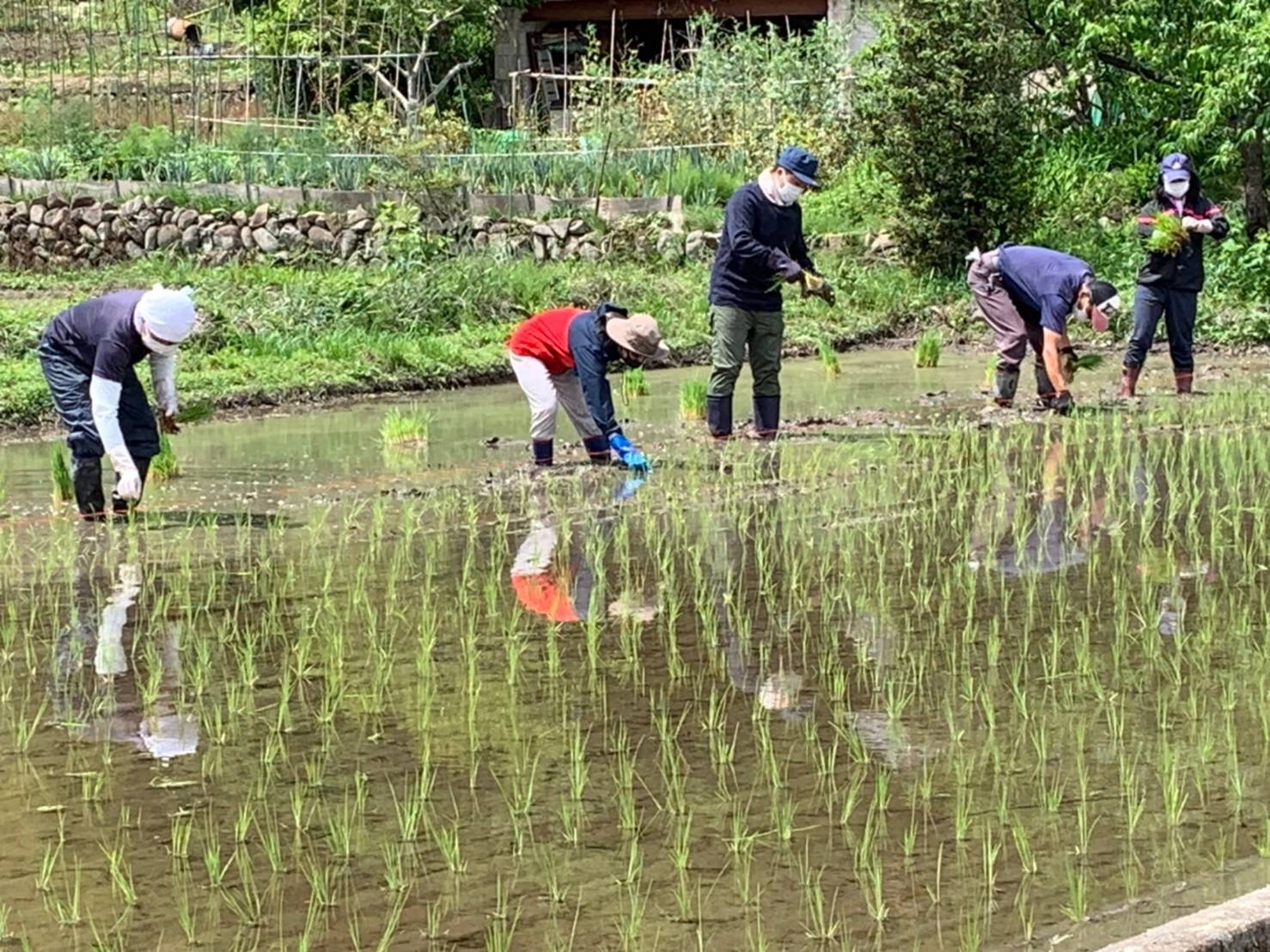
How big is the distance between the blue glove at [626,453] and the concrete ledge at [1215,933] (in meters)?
5.81

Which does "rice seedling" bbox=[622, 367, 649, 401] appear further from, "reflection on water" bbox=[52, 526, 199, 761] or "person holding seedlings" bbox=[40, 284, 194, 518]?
"reflection on water" bbox=[52, 526, 199, 761]

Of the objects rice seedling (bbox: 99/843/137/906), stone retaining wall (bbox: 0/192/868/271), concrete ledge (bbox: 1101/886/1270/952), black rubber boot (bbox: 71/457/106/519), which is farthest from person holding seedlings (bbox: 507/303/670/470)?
stone retaining wall (bbox: 0/192/868/271)

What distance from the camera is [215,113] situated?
21984mm

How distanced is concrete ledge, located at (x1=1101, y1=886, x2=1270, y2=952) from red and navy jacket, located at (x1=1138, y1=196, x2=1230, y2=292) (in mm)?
8449

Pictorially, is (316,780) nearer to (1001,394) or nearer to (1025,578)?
(1025,578)

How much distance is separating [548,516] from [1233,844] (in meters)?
4.71

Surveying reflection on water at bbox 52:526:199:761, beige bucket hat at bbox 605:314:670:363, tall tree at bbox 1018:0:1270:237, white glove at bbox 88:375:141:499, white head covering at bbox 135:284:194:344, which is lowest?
reflection on water at bbox 52:526:199:761

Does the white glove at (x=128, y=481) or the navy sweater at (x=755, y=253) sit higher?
the navy sweater at (x=755, y=253)

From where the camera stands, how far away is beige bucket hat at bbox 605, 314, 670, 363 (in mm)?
8484

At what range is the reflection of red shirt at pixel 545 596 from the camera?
21.2ft

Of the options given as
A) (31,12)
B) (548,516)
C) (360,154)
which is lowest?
(548,516)

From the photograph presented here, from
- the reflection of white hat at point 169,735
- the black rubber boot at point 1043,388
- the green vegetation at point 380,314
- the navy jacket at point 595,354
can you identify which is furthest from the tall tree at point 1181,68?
the reflection of white hat at point 169,735

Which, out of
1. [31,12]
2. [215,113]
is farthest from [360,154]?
[31,12]

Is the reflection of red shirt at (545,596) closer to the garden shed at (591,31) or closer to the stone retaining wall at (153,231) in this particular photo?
the stone retaining wall at (153,231)
